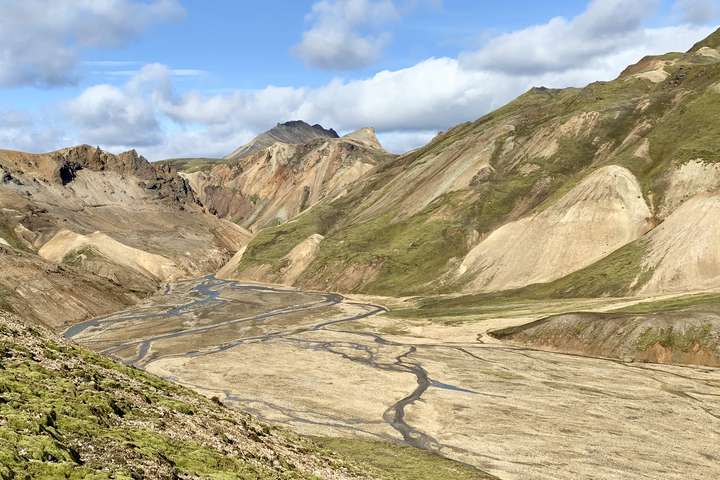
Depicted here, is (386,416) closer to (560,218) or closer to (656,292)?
(656,292)

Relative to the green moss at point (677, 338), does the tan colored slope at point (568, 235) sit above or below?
above

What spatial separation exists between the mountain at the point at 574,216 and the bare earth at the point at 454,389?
2059cm

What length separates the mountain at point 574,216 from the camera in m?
120

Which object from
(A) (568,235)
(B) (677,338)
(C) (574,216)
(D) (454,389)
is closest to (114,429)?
(D) (454,389)

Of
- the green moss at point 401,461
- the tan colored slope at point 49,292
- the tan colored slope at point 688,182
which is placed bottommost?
the green moss at point 401,461

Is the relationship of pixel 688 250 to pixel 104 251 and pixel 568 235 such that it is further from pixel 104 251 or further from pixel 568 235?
pixel 104 251

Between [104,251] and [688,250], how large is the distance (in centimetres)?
15446

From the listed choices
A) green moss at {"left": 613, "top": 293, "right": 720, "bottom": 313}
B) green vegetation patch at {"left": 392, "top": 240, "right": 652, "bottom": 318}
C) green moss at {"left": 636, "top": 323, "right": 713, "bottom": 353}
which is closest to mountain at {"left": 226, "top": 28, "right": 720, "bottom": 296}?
green vegetation patch at {"left": 392, "top": 240, "right": 652, "bottom": 318}

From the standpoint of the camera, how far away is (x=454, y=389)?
66375 millimetres

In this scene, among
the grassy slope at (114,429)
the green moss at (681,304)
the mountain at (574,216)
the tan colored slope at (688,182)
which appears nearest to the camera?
the grassy slope at (114,429)

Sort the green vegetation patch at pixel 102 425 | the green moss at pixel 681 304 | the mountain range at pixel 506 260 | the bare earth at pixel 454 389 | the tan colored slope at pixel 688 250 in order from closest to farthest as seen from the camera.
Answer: the green vegetation patch at pixel 102 425, the mountain range at pixel 506 260, the bare earth at pixel 454 389, the green moss at pixel 681 304, the tan colored slope at pixel 688 250

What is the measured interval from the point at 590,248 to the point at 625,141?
156ft

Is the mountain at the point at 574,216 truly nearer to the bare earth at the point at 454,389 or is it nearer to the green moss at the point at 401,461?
the bare earth at the point at 454,389

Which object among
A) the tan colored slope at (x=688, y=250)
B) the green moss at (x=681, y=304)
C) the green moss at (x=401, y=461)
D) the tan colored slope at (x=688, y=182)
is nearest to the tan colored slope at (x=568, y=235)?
the tan colored slope at (x=688, y=182)
